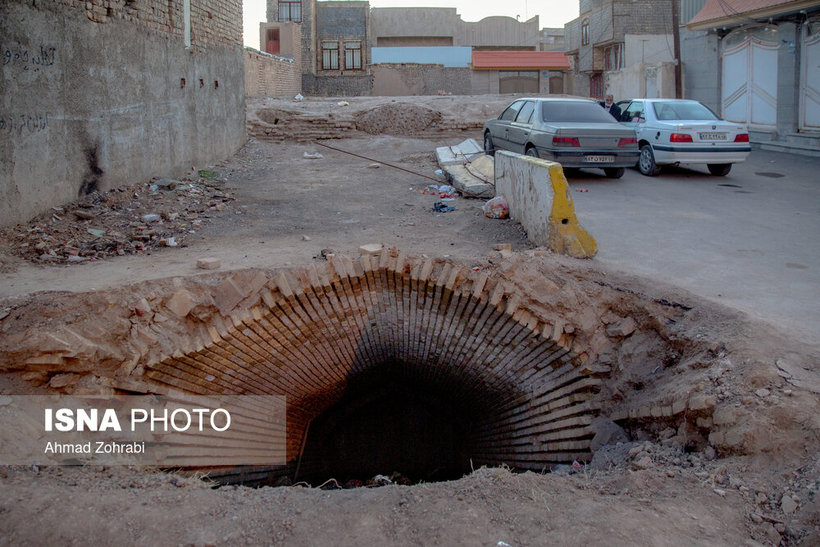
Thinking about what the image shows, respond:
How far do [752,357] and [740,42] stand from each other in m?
15.8

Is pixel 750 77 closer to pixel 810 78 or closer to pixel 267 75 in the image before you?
pixel 810 78

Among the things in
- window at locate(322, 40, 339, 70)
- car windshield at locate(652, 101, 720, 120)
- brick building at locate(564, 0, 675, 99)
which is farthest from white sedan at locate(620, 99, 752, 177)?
window at locate(322, 40, 339, 70)

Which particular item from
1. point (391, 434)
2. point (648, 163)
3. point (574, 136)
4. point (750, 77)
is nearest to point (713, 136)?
point (648, 163)

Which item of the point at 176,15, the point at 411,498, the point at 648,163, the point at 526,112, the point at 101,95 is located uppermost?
the point at 176,15

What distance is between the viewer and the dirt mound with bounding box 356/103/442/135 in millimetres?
16609

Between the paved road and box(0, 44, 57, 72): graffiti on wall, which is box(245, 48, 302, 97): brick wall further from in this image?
box(0, 44, 57, 72): graffiti on wall

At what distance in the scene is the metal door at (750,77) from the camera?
16328 mm

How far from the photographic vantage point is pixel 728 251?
7.02 metres

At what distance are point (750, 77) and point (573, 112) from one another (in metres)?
8.68

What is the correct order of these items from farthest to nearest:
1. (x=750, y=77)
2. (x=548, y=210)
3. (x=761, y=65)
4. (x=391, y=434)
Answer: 1. (x=750, y=77)
2. (x=761, y=65)
3. (x=391, y=434)
4. (x=548, y=210)

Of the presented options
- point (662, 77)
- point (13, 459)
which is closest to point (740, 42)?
point (662, 77)

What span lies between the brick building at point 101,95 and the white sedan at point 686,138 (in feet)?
26.2

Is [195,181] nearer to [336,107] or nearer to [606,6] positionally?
[336,107]

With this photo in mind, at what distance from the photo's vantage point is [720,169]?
39.8 feet
